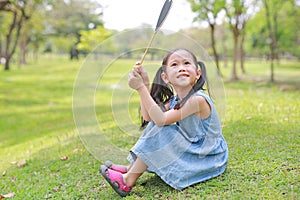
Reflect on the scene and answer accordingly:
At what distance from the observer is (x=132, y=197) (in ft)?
8.71

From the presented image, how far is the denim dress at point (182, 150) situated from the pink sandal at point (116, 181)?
0.17 m

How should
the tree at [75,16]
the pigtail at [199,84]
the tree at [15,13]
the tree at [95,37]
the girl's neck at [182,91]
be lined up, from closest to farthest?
the pigtail at [199,84] < the girl's neck at [182,91] < the tree at [15,13] < the tree at [95,37] < the tree at [75,16]

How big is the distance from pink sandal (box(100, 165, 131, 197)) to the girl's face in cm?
78

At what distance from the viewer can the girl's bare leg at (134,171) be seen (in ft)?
8.69

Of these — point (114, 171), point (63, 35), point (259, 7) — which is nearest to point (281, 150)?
point (114, 171)

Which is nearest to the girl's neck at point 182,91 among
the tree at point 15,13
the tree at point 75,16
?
the tree at point 15,13

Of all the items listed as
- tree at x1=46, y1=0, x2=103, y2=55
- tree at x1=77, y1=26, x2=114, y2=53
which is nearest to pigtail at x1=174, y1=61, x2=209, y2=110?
tree at x1=77, y1=26, x2=114, y2=53

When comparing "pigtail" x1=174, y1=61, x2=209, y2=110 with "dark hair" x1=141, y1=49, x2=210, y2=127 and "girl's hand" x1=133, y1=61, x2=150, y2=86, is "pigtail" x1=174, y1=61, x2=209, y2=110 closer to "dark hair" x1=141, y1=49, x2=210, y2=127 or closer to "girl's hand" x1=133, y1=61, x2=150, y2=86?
"dark hair" x1=141, y1=49, x2=210, y2=127

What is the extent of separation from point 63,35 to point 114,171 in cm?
3547

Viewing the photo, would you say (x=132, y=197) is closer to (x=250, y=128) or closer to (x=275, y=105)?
(x=250, y=128)

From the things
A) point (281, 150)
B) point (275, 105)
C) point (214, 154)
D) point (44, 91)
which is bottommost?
point (44, 91)

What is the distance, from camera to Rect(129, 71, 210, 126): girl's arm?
252 centimetres

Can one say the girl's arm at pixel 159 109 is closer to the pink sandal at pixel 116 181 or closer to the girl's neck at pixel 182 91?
the girl's neck at pixel 182 91

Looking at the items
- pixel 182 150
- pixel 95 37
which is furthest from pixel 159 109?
pixel 95 37
